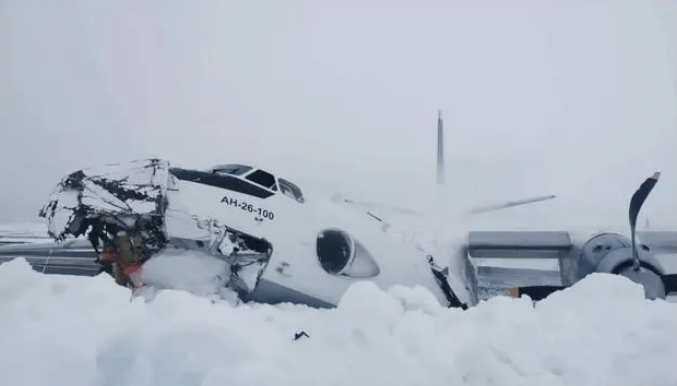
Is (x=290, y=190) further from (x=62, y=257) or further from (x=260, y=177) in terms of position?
(x=62, y=257)

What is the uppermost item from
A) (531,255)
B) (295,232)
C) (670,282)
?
(295,232)

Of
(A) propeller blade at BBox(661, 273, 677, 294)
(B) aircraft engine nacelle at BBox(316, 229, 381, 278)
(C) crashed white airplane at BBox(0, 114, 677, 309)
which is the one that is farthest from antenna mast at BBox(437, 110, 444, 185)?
(A) propeller blade at BBox(661, 273, 677, 294)

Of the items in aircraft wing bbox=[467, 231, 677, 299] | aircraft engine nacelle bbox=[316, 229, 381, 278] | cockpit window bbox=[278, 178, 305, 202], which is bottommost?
aircraft wing bbox=[467, 231, 677, 299]

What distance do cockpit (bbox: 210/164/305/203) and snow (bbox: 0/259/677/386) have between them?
5.11 ft

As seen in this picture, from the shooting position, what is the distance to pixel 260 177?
16.0 ft

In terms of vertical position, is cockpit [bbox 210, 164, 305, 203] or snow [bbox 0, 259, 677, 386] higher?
cockpit [bbox 210, 164, 305, 203]

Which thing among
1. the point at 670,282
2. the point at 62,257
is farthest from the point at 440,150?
the point at 62,257

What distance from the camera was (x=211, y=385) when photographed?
98.4 inches

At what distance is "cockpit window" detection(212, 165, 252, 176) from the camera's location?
15.7ft

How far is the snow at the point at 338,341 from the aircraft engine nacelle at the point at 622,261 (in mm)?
2198

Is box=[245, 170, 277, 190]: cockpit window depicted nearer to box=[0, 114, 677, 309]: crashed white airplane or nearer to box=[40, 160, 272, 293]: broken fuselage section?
box=[0, 114, 677, 309]: crashed white airplane

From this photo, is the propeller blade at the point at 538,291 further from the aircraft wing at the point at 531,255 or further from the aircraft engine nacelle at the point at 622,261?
the aircraft wing at the point at 531,255

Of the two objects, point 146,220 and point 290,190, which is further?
point 290,190

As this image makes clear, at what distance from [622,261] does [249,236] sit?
3995mm
